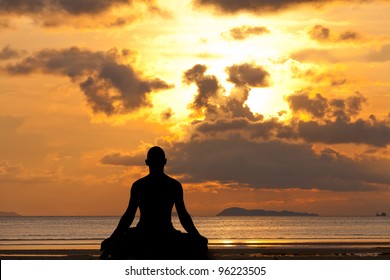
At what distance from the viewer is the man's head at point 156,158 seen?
48.5 feet

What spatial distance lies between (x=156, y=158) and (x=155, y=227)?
1.23m

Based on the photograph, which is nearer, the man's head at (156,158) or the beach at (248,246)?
the man's head at (156,158)

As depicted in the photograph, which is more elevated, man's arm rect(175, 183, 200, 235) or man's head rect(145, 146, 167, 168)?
man's head rect(145, 146, 167, 168)

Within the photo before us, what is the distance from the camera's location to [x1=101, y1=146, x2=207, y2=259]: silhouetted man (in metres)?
14.4

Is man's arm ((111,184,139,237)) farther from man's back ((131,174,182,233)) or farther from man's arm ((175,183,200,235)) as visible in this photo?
man's arm ((175,183,200,235))

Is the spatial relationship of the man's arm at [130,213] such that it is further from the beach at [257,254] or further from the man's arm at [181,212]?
the beach at [257,254]

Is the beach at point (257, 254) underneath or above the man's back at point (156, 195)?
underneath

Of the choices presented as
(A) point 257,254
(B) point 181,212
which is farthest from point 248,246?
(B) point 181,212

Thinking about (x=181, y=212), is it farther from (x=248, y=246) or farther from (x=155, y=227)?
(x=248, y=246)

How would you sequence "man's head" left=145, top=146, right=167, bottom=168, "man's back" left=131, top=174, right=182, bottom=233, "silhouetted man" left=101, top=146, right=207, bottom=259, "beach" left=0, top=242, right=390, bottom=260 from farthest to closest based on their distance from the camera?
"beach" left=0, top=242, right=390, bottom=260 → "man's back" left=131, top=174, right=182, bottom=233 → "man's head" left=145, top=146, right=167, bottom=168 → "silhouetted man" left=101, top=146, right=207, bottom=259

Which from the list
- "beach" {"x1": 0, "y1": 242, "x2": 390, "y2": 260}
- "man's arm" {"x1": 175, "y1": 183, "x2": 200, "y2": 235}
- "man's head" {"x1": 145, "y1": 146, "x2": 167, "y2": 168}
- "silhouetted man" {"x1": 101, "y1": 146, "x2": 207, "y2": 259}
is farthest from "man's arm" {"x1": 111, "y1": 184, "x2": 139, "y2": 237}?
"beach" {"x1": 0, "y1": 242, "x2": 390, "y2": 260}

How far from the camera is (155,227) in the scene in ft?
48.8

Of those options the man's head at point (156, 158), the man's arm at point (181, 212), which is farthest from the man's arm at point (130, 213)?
the man's arm at point (181, 212)

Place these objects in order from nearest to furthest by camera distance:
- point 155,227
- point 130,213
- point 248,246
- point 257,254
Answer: point 155,227, point 130,213, point 257,254, point 248,246
